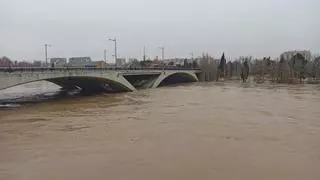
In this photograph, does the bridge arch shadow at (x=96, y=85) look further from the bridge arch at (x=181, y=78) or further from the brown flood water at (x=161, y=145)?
the bridge arch at (x=181, y=78)

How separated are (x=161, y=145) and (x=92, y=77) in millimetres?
31268

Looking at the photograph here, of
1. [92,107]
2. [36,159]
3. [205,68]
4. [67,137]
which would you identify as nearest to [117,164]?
[36,159]

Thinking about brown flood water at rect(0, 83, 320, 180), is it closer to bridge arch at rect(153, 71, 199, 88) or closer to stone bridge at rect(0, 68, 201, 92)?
stone bridge at rect(0, 68, 201, 92)

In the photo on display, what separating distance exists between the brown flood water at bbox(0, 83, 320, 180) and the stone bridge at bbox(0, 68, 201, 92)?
4282 mm

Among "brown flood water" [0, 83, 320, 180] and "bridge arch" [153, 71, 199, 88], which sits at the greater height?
"bridge arch" [153, 71, 199, 88]

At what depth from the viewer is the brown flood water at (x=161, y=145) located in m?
15.1

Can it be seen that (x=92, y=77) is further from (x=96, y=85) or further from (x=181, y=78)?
(x=181, y=78)

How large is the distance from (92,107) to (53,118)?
320 inches

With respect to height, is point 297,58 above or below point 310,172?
above

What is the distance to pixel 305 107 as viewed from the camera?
123 feet

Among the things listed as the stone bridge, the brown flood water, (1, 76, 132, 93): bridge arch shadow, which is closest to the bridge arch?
the stone bridge

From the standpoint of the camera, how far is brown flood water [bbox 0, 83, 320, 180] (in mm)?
15086

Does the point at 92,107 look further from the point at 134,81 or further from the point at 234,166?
the point at 134,81

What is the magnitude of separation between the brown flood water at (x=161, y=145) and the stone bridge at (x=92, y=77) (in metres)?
4.28
